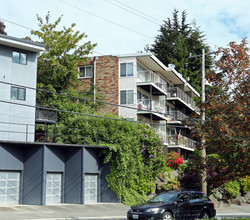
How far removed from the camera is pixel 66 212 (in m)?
24.2

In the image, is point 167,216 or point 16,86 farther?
point 16,86

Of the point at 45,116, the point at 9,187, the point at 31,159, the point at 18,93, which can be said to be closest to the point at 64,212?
the point at 9,187

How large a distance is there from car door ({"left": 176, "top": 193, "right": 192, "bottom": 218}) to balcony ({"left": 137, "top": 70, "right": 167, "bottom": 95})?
22.7m

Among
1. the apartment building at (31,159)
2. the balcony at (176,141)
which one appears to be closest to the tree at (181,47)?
the balcony at (176,141)

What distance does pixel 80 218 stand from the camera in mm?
21859

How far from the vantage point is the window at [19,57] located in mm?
31531

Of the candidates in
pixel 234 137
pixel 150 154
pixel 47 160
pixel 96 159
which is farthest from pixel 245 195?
pixel 234 137

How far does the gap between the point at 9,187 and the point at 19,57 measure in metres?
10.6

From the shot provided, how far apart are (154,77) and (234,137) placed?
2955 cm

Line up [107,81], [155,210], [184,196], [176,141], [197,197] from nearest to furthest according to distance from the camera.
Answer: [155,210] → [184,196] → [197,197] → [107,81] → [176,141]

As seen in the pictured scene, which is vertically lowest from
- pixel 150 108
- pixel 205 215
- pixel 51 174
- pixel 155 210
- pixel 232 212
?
pixel 232 212

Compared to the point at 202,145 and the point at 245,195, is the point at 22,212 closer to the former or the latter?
the point at 202,145

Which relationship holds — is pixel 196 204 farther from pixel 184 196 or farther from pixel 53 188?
pixel 53 188

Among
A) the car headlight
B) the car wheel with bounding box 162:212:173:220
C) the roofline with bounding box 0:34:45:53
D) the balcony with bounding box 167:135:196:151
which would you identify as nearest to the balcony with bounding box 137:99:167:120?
the balcony with bounding box 167:135:196:151
